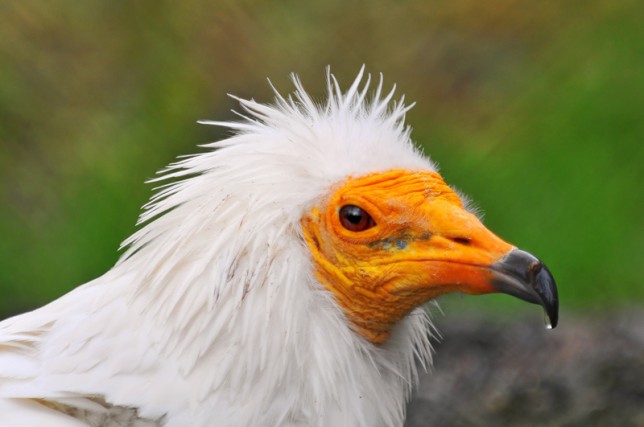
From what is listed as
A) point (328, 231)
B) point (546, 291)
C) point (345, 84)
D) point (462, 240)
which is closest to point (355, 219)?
point (328, 231)

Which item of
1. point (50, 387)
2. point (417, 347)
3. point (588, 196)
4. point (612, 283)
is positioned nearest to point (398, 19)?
point (588, 196)

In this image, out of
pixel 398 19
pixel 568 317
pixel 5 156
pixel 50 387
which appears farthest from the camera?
pixel 398 19

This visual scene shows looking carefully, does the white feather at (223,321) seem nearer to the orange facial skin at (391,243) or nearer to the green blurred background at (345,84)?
the orange facial skin at (391,243)

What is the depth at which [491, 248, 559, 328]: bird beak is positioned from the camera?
11.1ft

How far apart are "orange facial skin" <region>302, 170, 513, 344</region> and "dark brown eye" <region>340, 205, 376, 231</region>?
1cm

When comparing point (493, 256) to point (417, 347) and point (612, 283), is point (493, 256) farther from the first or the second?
point (612, 283)

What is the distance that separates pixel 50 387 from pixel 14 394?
0.12 m

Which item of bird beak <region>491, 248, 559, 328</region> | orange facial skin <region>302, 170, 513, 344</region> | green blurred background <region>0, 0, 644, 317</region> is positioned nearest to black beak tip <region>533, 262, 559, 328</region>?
bird beak <region>491, 248, 559, 328</region>

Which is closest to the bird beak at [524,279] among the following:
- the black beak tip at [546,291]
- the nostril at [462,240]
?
the black beak tip at [546,291]

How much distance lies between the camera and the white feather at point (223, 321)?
3.38 m

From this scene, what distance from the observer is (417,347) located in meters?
4.02

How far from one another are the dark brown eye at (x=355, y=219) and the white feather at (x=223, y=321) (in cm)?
10

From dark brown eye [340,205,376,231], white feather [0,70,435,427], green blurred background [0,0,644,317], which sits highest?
green blurred background [0,0,644,317]

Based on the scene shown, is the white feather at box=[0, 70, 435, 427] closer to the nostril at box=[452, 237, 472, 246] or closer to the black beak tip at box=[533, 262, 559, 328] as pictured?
the nostril at box=[452, 237, 472, 246]
